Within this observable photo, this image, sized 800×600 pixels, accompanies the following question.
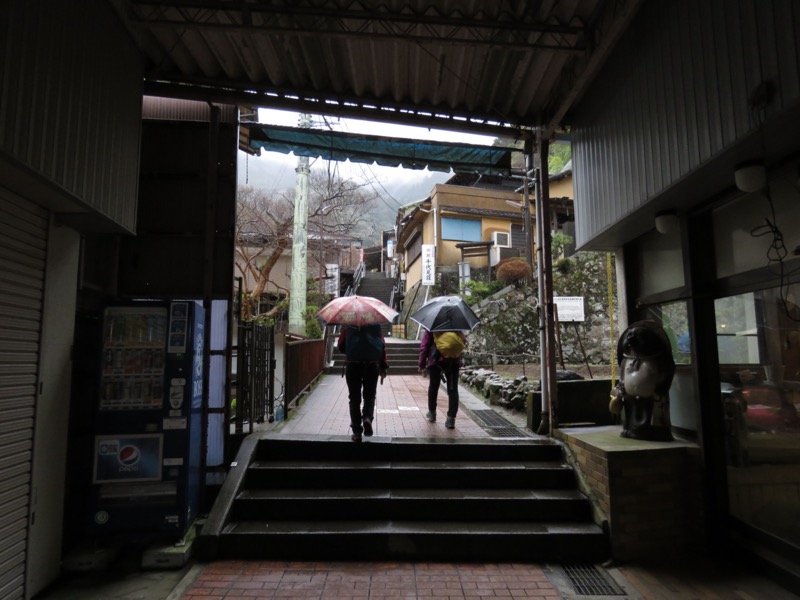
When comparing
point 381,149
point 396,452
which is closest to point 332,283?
point 381,149

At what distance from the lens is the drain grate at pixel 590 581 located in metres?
3.70

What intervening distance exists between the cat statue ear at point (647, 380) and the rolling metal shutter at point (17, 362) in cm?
569

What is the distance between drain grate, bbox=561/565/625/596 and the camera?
12.1 feet

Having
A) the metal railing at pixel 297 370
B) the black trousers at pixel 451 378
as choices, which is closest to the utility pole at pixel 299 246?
the metal railing at pixel 297 370

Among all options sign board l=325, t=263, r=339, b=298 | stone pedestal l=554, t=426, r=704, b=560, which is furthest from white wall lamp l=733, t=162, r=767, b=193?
sign board l=325, t=263, r=339, b=298

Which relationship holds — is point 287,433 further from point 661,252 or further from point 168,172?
point 661,252

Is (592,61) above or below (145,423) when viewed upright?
above

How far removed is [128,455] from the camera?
4273 millimetres

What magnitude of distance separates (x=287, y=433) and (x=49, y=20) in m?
4.64

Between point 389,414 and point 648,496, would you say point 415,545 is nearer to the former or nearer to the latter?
point 648,496

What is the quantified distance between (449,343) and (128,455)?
4.10 metres

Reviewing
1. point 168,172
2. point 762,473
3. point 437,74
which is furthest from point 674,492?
point 168,172

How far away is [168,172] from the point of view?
5.48 meters

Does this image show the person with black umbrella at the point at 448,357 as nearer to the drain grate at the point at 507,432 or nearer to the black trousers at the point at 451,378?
the black trousers at the point at 451,378
